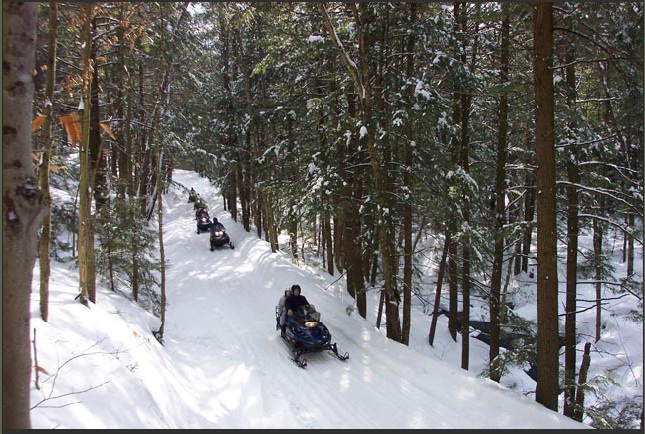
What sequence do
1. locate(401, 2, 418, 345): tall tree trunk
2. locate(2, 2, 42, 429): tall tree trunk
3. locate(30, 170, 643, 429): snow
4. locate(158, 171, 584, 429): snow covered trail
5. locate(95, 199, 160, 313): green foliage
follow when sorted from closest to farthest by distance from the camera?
locate(2, 2, 42, 429): tall tree trunk < locate(30, 170, 643, 429): snow < locate(158, 171, 584, 429): snow covered trail < locate(95, 199, 160, 313): green foliage < locate(401, 2, 418, 345): tall tree trunk

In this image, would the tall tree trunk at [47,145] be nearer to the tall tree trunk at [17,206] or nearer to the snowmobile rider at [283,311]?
the tall tree trunk at [17,206]

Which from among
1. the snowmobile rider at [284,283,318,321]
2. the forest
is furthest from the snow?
the snowmobile rider at [284,283,318,321]

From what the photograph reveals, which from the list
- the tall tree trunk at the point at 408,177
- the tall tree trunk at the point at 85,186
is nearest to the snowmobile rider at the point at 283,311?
the tall tree trunk at the point at 408,177

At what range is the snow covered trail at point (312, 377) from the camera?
579cm

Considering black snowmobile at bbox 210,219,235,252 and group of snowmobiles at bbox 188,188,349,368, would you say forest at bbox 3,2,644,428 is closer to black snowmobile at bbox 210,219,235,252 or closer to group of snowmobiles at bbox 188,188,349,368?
group of snowmobiles at bbox 188,188,349,368

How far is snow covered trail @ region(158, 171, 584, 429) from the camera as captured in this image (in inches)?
228

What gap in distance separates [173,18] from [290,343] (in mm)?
8126

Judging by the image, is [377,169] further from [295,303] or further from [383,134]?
[295,303]

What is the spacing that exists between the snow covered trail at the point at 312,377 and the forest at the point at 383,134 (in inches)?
38.8

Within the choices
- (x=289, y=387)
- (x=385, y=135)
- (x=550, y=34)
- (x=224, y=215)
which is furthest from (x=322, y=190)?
(x=224, y=215)

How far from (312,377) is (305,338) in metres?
0.96

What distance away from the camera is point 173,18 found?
8.97 meters

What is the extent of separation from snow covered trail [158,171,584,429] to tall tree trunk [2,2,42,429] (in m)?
4.11

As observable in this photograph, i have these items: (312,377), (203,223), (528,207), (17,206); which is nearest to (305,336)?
(312,377)
